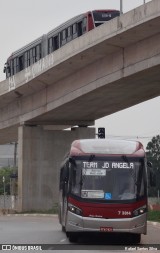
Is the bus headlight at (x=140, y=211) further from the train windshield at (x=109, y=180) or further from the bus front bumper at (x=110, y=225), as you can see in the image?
the train windshield at (x=109, y=180)

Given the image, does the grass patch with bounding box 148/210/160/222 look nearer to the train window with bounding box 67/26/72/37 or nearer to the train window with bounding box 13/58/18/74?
the train window with bounding box 67/26/72/37

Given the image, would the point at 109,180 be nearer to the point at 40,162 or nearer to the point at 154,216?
the point at 154,216

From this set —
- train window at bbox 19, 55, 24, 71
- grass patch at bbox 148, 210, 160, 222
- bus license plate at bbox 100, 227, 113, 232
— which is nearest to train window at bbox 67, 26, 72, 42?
train window at bbox 19, 55, 24, 71

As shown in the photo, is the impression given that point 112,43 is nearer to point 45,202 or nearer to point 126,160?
point 126,160

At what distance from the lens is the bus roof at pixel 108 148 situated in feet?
77.0

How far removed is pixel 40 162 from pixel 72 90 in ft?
41.5

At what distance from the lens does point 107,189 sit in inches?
910

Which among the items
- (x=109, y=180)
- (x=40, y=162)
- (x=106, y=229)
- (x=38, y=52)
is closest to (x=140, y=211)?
(x=106, y=229)

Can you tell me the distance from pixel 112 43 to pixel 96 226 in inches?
576

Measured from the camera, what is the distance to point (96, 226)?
2277 cm

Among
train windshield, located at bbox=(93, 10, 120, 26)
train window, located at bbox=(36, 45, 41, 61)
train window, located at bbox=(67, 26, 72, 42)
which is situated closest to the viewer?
train windshield, located at bbox=(93, 10, 120, 26)

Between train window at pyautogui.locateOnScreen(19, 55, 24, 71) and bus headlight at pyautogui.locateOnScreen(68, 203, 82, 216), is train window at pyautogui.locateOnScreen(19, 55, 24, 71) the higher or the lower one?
the higher one

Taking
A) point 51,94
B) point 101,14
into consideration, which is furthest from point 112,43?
point 51,94

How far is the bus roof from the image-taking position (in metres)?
23.5
